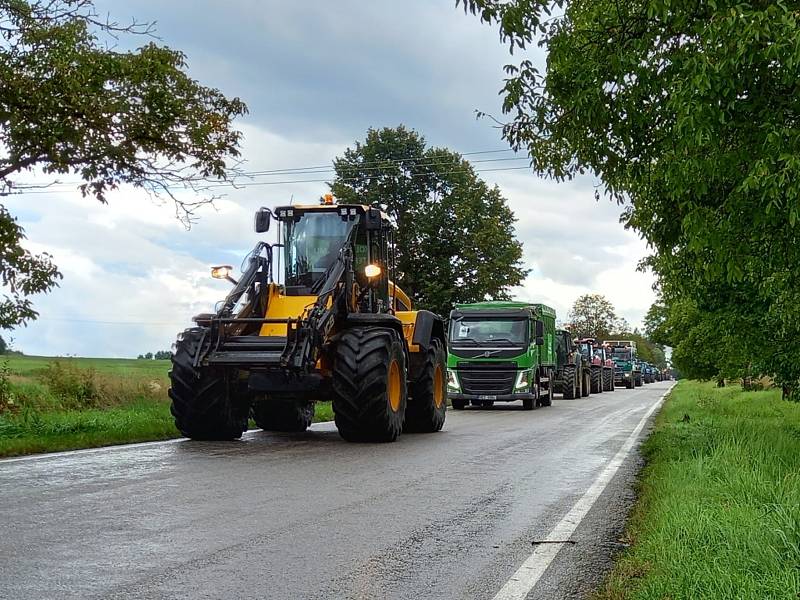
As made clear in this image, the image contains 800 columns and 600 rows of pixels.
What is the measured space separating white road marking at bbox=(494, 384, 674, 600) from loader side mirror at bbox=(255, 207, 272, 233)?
683 centimetres

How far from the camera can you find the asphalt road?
493cm

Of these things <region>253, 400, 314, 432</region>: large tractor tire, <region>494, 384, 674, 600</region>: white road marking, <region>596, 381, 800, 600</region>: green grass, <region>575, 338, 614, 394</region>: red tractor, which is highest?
<region>575, 338, 614, 394</region>: red tractor

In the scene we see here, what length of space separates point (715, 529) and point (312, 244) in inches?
367

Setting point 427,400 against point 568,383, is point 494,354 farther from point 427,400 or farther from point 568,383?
point 568,383

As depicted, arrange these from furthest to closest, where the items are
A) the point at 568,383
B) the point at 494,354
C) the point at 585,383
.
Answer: the point at 585,383 < the point at 568,383 < the point at 494,354

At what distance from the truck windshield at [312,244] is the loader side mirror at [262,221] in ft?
1.00

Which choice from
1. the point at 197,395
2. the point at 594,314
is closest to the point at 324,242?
the point at 197,395

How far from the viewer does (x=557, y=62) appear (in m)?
8.83

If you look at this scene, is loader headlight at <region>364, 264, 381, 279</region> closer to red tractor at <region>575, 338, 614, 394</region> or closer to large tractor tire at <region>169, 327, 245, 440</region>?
large tractor tire at <region>169, 327, 245, 440</region>

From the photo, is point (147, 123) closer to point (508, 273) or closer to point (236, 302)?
point (236, 302)

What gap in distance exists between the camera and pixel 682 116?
7.22m

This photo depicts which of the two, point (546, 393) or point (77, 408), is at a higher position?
point (546, 393)

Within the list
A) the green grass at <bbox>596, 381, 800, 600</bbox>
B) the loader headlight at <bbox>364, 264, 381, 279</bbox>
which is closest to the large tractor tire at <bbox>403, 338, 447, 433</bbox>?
the loader headlight at <bbox>364, 264, 381, 279</bbox>

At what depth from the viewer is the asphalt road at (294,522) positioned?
4.93 m
